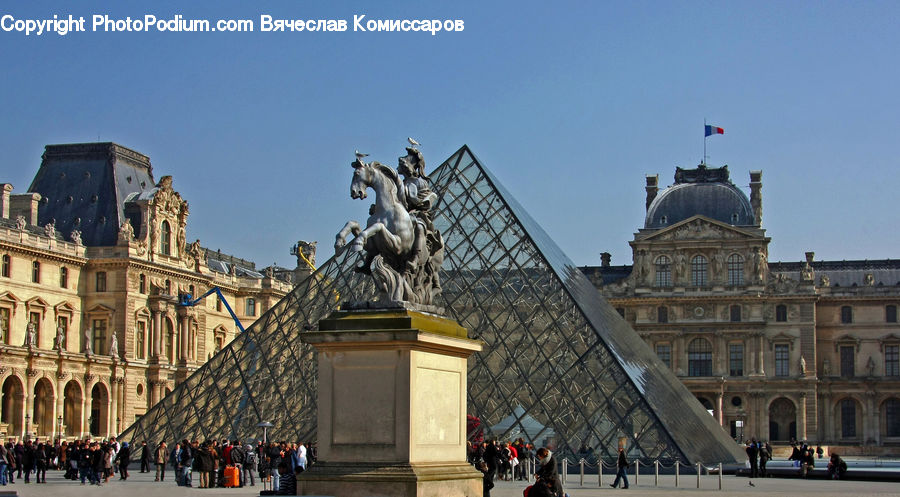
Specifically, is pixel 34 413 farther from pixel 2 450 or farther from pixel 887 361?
pixel 887 361

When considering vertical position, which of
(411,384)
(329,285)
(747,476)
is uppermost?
(329,285)

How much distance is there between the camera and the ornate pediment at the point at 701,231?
7381 cm

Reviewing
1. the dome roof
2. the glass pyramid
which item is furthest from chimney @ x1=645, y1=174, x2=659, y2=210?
the glass pyramid

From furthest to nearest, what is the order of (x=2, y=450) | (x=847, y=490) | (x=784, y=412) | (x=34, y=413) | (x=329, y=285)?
(x=784, y=412)
(x=34, y=413)
(x=329, y=285)
(x=2, y=450)
(x=847, y=490)

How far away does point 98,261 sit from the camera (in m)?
58.8

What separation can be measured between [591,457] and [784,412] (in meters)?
47.5

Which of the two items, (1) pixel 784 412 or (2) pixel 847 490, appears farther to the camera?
(1) pixel 784 412

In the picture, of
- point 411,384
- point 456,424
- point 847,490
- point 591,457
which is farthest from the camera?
point 591,457

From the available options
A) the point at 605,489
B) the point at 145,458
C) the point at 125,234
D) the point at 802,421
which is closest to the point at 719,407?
the point at 802,421

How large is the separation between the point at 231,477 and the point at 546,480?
488 inches

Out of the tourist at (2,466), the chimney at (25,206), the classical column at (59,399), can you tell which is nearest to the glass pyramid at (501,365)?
the tourist at (2,466)

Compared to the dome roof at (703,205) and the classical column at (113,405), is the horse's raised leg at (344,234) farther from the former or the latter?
the dome roof at (703,205)

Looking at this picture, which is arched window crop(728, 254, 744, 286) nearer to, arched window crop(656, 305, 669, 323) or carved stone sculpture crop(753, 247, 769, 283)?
carved stone sculpture crop(753, 247, 769, 283)

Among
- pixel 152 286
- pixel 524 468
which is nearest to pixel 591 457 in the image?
pixel 524 468
